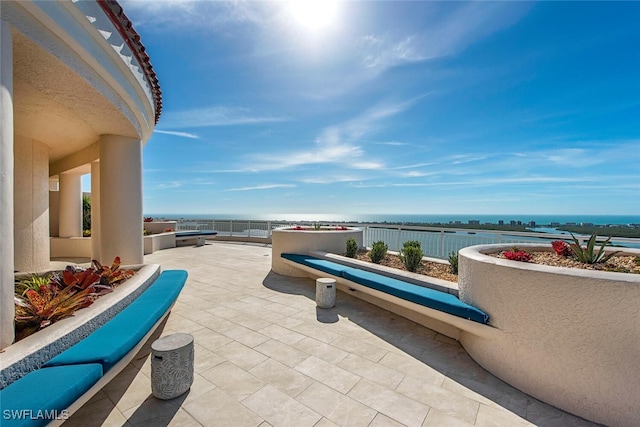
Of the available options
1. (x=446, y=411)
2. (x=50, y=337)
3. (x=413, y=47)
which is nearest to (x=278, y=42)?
(x=413, y=47)

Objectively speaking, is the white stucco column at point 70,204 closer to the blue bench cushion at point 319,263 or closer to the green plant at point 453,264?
the blue bench cushion at point 319,263

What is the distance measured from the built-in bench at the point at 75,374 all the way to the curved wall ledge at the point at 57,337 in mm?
75

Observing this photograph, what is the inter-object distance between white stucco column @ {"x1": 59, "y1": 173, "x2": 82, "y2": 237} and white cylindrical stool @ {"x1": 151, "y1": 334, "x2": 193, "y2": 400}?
34.3 feet

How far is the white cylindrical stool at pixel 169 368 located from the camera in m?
2.42

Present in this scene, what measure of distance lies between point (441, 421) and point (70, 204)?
41.7 feet

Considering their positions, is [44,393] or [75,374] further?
[75,374]

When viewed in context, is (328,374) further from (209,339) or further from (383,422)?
(209,339)

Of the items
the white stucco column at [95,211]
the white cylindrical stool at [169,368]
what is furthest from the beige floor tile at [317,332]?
the white stucco column at [95,211]

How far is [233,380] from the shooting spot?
110 inches

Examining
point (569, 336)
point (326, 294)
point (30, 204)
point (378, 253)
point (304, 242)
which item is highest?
point (30, 204)

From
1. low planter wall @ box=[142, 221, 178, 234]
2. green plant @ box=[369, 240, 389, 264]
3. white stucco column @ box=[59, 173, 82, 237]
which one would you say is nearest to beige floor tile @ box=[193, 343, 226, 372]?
green plant @ box=[369, 240, 389, 264]

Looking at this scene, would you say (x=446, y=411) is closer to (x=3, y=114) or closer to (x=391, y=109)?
(x=3, y=114)

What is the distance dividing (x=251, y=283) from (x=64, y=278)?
365 cm

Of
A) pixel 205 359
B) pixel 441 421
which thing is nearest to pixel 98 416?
pixel 205 359
